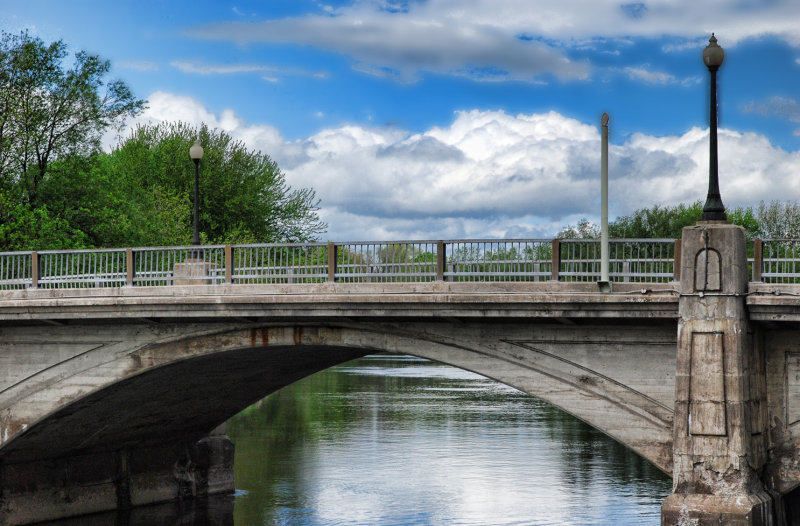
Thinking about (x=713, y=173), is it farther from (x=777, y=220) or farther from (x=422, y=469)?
(x=777, y=220)

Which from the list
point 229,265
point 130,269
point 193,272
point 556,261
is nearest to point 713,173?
point 556,261

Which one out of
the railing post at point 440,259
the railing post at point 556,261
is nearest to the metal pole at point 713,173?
the railing post at point 556,261

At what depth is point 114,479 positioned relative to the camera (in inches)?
1065

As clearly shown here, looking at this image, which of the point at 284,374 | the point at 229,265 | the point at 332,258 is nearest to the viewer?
the point at 332,258

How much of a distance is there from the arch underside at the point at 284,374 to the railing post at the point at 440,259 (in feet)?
2.75

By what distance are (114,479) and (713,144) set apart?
1785cm

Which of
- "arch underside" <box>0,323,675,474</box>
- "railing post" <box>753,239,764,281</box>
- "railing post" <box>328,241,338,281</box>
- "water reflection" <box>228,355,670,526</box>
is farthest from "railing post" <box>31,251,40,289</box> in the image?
"railing post" <box>753,239,764,281</box>

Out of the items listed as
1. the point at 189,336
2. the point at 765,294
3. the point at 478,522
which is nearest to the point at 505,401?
the point at 478,522

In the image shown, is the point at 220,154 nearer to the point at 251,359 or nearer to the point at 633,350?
the point at 251,359

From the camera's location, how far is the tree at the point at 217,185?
51125mm

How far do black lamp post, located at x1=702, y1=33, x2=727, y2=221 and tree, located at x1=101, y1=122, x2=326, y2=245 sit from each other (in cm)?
3463

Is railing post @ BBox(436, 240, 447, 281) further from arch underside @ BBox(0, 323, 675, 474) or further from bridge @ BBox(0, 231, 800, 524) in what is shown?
arch underside @ BBox(0, 323, 675, 474)

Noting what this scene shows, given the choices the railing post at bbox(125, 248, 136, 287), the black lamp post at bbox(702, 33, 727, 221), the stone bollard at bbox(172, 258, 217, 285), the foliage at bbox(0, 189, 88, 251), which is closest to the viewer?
the black lamp post at bbox(702, 33, 727, 221)

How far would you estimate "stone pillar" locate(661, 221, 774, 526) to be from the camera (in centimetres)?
1462
